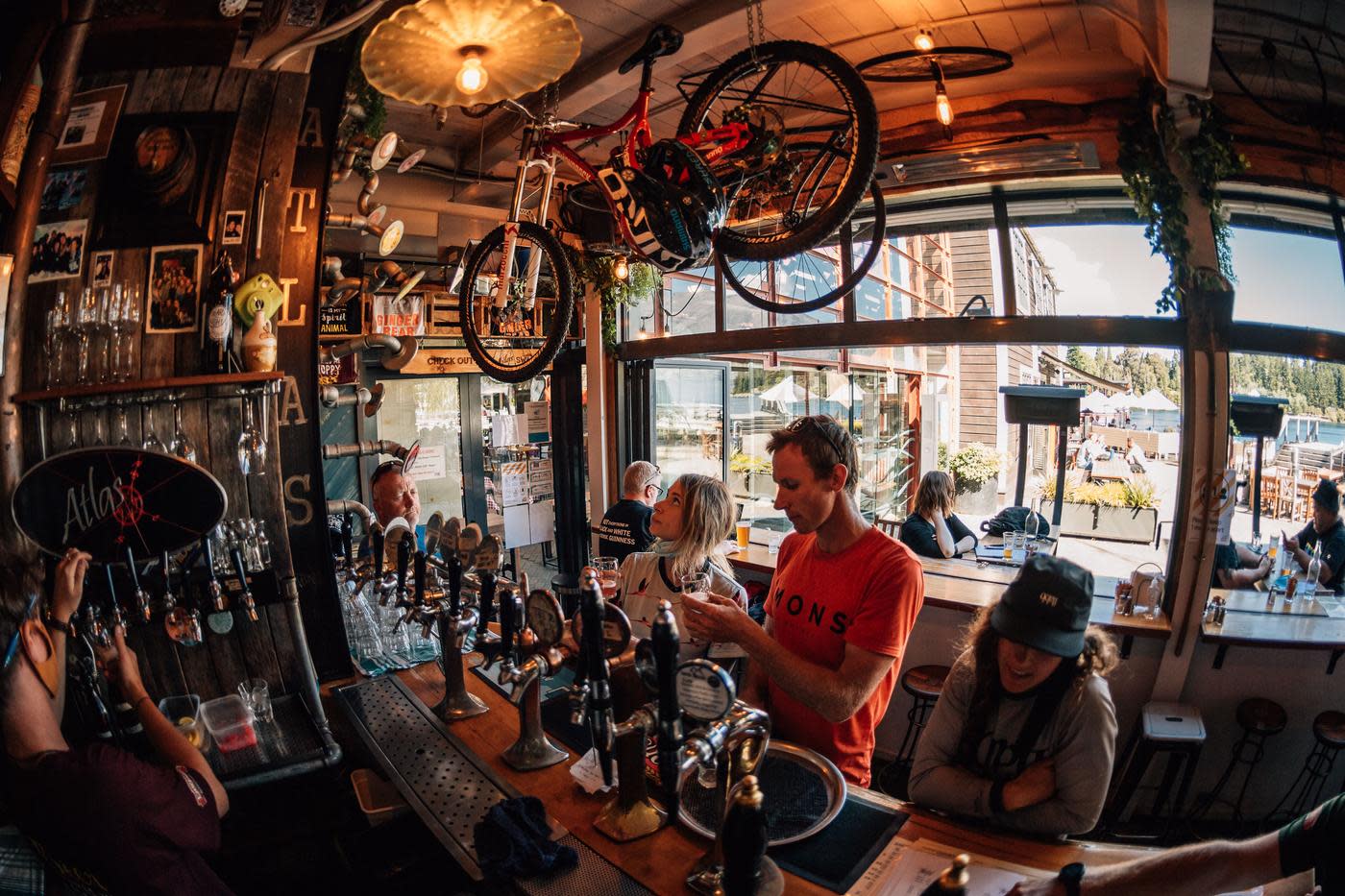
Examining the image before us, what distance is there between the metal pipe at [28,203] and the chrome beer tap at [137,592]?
358 millimetres

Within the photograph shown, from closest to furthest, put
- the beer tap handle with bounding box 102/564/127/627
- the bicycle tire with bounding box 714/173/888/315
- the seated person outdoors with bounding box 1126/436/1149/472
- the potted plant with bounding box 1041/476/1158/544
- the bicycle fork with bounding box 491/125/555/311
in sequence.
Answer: the beer tap handle with bounding box 102/564/127/627, the bicycle fork with bounding box 491/125/555/311, the bicycle tire with bounding box 714/173/888/315, the seated person outdoors with bounding box 1126/436/1149/472, the potted plant with bounding box 1041/476/1158/544

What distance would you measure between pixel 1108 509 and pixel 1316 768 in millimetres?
1987

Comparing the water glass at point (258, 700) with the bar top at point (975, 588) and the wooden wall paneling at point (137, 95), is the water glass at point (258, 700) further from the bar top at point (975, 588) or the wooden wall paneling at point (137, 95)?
the bar top at point (975, 588)

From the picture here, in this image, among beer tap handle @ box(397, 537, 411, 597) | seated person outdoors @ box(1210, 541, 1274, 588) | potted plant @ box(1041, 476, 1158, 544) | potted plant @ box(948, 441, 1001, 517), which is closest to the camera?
beer tap handle @ box(397, 537, 411, 597)

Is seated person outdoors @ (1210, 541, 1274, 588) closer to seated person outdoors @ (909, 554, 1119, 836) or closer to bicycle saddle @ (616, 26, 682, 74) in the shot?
seated person outdoors @ (909, 554, 1119, 836)

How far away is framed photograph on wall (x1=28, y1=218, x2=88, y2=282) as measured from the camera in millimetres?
2045

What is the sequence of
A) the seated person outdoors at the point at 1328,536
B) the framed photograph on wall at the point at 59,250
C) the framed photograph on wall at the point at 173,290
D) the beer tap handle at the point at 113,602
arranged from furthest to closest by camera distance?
the seated person outdoors at the point at 1328,536 < the framed photograph on wall at the point at 173,290 < the framed photograph on wall at the point at 59,250 < the beer tap handle at the point at 113,602

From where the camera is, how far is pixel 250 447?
→ 2.26 meters

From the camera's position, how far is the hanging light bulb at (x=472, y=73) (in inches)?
70.2

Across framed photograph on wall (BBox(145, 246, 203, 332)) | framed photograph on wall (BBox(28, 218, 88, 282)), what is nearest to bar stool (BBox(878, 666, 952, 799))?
framed photograph on wall (BBox(145, 246, 203, 332))

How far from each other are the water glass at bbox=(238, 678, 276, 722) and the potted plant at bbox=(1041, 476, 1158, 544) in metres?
5.27

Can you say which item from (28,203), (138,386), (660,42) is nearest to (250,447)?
(138,386)

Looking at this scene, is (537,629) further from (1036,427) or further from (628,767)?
(1036,427)

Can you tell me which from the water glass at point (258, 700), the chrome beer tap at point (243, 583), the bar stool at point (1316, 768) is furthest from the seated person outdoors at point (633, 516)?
the bar stool at point (1316, 768)
